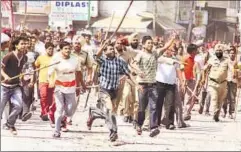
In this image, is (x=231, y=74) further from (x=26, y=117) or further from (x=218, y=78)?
(x=26, y=117)

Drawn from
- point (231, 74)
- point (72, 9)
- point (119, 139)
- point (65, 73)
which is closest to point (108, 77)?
point (65, 73)

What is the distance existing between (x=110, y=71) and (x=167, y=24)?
29092mm

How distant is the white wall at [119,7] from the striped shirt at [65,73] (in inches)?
1128

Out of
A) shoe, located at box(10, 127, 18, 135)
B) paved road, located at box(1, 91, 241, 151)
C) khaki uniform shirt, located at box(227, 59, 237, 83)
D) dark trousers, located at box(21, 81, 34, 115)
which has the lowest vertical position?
paved road, located at box(1, 91, 241, 151)

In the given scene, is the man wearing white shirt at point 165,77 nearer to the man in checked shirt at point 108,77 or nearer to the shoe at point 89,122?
the shoe at point 89,122

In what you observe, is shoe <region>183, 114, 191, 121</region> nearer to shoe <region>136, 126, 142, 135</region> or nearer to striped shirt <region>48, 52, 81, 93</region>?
shoe <region>136, 126, 142, 135</region>

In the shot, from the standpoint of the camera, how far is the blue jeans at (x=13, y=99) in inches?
347

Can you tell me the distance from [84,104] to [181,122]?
9.94 feet

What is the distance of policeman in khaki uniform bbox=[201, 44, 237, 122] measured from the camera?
11711mm

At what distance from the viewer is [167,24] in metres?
37.5

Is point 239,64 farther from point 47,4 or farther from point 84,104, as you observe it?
point 47,4

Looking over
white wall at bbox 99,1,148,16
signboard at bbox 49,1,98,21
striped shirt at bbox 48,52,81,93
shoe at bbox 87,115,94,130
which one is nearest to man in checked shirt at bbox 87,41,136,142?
striped shirt at bbox 48,52,81,93

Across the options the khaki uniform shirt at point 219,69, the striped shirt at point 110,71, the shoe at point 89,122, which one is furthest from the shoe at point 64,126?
the khaki uniform shirt at point 219,69

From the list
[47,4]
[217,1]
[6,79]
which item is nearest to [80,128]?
[6,79]
